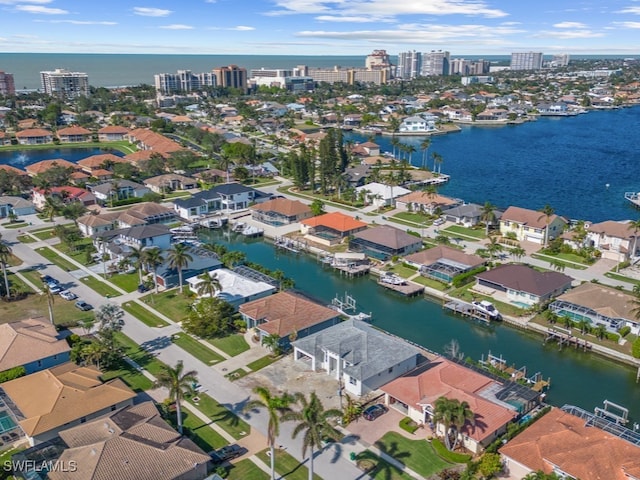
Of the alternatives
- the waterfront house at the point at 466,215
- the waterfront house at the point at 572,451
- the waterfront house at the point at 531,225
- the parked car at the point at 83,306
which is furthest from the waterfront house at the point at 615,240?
the parked car at the point at 83,306

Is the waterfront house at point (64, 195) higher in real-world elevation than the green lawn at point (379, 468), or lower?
higher

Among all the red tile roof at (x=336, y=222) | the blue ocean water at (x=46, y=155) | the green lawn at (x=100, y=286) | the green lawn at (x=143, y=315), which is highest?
the blue ocean water at (x=46, y=155)

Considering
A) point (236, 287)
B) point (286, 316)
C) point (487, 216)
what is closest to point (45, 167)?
point (236, 287)

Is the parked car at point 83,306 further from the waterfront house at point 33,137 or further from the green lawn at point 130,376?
the waterfront house at point 33,137

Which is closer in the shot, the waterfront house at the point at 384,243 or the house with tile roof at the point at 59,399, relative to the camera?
the house with tile roof at the point at 59,399

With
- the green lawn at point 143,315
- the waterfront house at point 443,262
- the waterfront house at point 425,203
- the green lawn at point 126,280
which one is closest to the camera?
the green lawn at point 143,315

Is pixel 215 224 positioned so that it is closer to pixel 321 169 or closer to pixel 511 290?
pixel 321 169

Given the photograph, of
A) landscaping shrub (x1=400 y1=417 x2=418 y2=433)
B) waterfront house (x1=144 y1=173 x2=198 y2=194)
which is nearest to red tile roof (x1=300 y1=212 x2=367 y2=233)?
waterfront house (x1=144 y1=173 x2=198 y2=194)

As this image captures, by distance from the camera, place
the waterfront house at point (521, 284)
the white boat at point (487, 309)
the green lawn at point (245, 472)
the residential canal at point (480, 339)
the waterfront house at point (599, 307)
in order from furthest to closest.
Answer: the waterfront house at point (521, 284) → the white boat at point (487, 309) → the waterfront house at point (599, 307) → the residential canal at point (480, 339) → the green lawn at point (245, 472)
